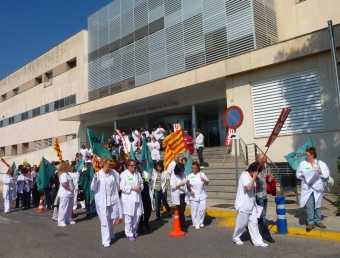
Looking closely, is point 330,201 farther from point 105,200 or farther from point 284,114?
point 105,200

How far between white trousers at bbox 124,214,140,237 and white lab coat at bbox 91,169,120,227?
30 centimetres

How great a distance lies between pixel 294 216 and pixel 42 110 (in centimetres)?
3205

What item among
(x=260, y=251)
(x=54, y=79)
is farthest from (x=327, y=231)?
(x=54, y=79)

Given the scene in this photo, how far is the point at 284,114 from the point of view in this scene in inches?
291

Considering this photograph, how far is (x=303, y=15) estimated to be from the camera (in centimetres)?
1783

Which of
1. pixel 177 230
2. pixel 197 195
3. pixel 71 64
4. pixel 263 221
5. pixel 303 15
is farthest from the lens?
pixel 71 64

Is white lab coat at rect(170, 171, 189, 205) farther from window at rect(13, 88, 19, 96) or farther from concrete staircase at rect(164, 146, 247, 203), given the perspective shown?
window at rect(13, 88, 19, 96)

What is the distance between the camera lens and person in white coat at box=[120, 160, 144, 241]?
7391 mm

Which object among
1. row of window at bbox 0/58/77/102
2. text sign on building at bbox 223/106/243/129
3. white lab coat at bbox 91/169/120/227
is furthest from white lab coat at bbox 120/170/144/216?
row of window at bbox 0/58/77/102

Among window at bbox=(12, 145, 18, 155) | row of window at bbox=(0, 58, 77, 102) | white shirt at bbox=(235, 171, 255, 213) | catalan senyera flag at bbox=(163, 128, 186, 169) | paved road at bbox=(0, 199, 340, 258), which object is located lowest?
paved road at bbox=(0, 199, 340, 258)

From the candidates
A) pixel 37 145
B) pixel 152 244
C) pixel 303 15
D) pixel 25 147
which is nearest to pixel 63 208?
pixel 152 244

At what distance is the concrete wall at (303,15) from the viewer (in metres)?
16.9

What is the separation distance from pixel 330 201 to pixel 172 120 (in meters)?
14.6

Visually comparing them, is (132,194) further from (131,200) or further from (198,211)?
(198,211)
